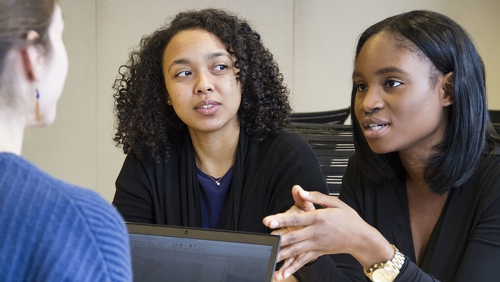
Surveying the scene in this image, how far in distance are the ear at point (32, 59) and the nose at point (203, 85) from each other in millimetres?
877

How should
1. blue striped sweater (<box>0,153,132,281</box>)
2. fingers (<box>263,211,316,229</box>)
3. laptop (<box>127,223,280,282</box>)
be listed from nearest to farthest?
blue striped sweater (<box>0,153,132,281</box>) → laptop (<box>127,223,280,282</box>) → fingers (<box>263,211,316,229</box>)

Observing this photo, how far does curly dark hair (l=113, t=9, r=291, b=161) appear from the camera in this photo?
1.63 metres

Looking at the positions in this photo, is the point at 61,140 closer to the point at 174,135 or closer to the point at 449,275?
the point at 174,135

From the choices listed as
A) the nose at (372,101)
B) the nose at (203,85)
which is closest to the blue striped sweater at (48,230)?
the nose at (372,101)

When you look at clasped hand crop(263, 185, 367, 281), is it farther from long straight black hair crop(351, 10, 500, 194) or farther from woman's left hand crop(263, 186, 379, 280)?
A: long straight black hair crop(351, 10, 500, 194)

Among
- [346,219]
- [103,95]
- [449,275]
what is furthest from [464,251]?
[103,95]

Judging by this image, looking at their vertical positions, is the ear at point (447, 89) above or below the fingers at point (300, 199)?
above

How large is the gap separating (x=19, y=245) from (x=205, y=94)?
3.13 ft

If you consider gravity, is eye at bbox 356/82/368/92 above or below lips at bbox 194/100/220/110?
above

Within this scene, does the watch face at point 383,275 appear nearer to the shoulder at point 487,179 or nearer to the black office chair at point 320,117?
the shoulder at point 487,179

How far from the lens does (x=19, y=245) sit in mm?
599

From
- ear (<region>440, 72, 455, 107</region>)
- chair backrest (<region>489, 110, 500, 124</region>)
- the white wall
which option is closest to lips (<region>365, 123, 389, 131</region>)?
ear (<region>440, 72, 455, 107</region>)

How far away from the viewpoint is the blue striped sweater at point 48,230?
601mm

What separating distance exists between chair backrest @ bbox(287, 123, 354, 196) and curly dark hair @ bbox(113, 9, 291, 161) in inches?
6.4
